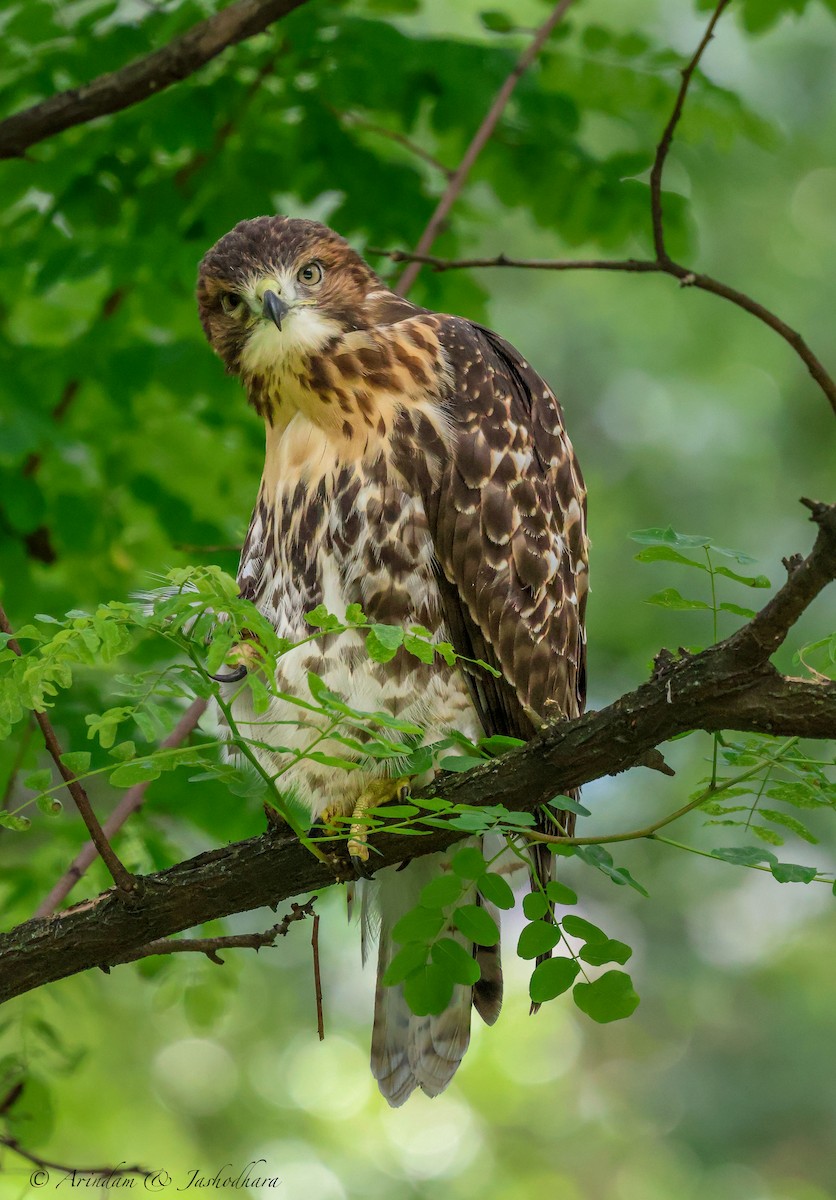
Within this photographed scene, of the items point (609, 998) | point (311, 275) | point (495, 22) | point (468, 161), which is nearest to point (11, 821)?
point (609, 998)

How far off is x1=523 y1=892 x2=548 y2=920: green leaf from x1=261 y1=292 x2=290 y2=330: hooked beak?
5.32 feet

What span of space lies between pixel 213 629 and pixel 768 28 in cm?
320

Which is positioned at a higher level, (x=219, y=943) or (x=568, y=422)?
(x=219, y=943)

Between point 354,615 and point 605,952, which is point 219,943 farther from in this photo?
point 354,615

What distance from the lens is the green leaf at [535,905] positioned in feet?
7.78

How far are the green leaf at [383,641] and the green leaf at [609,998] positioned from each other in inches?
27.8

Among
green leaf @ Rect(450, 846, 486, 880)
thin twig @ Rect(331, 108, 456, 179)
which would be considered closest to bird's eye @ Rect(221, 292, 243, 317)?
thin twig @ Rect(331, 108, 456, 179)

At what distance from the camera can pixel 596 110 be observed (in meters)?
4.33

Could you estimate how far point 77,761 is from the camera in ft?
7.22

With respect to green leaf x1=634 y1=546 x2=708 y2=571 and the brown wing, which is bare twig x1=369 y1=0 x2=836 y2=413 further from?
green leaf x1=634 y1=546 x2=708 y2=571

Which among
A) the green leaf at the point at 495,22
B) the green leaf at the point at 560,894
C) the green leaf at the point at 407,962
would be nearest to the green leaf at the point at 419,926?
the green leaf at the point at 407,962

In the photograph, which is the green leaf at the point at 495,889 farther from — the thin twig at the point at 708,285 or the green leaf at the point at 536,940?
the thin twig at the point at 708,285

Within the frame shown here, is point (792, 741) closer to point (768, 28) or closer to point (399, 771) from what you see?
point (399, 771)

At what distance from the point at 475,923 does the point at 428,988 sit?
0.66ft
